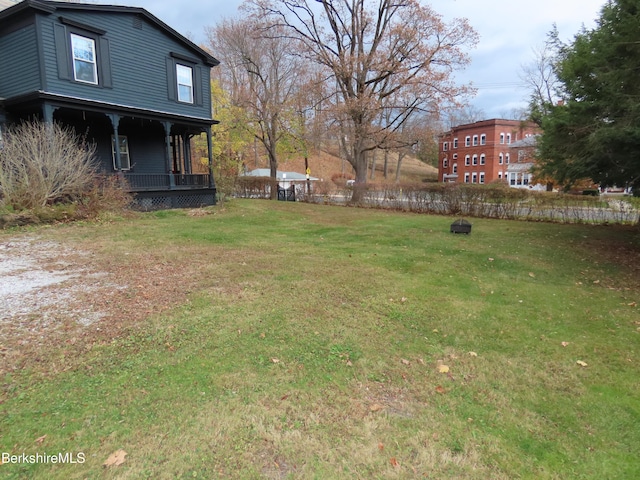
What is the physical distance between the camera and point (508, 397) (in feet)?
9.79

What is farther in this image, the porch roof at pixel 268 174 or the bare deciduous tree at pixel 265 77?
the porch roof at pixel 268 174

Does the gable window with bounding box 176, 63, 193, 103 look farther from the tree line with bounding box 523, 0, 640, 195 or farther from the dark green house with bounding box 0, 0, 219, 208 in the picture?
the tree line with bounding box 523, 0, 640, 195

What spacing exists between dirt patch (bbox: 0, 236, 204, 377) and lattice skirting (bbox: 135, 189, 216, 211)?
251 inches

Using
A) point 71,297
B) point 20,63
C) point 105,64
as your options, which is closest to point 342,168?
point 105,64

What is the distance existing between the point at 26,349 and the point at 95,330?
575mm

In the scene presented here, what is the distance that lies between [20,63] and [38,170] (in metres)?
5.67

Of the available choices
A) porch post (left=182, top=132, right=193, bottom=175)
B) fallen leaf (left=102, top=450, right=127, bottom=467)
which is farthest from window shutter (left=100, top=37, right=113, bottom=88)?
fallen leaf (left=102, top=450, right=127, bottom=467)

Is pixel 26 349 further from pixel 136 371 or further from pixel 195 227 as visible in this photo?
pixel 195 227

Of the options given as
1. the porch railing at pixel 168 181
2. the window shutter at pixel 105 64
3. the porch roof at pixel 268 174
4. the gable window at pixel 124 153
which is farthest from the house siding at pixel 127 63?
the porch roof at pixel 268 174

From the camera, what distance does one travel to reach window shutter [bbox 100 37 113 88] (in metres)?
13.4

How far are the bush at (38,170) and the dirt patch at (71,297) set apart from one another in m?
3.08

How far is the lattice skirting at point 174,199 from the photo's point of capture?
1364 centimetres

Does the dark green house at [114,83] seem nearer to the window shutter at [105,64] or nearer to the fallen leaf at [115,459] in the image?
the window shutter at [105,64]

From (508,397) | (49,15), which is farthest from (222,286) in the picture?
(49,15)
